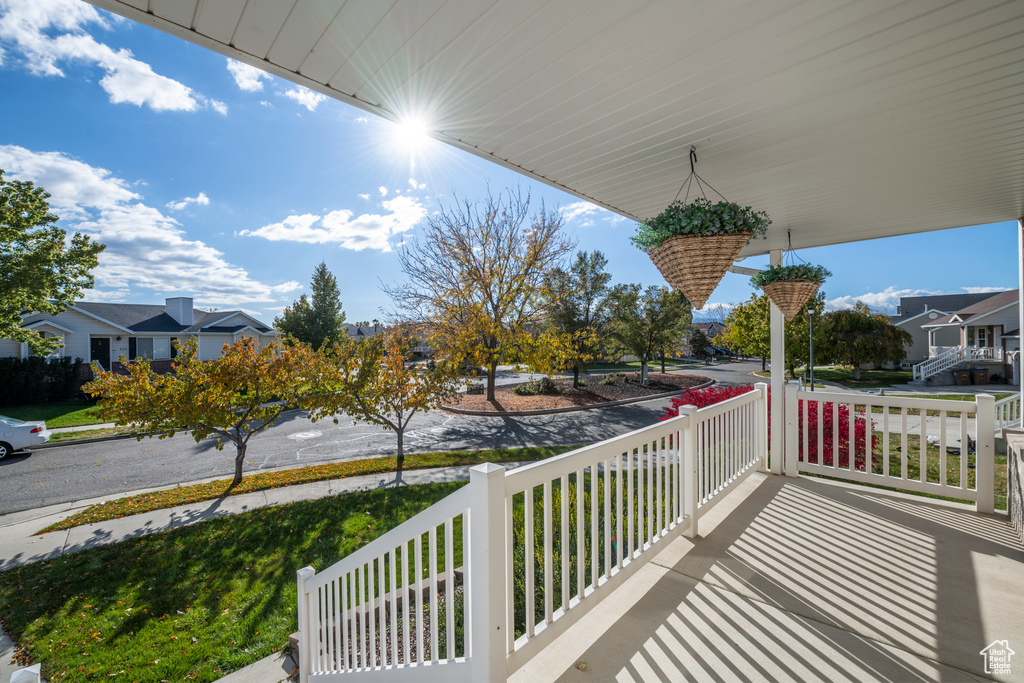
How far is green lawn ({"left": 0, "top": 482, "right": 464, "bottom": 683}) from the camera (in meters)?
2.80

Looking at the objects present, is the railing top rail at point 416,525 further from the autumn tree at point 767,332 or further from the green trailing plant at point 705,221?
the autumn tree at point 767,332

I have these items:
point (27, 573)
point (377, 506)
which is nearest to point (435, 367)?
point (377, 506)

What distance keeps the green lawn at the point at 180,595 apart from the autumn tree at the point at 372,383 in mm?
2046

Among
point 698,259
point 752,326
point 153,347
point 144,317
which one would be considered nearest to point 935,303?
point 752,326

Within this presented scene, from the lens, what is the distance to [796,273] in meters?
3.74

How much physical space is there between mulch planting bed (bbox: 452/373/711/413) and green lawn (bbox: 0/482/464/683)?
5832 millimetres

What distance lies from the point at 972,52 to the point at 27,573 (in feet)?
25.1

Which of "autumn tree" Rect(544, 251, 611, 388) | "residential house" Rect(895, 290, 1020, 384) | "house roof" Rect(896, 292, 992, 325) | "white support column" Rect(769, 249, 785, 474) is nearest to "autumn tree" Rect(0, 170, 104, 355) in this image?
A: "autumn tree" Rect(544, 251, 611, 388)

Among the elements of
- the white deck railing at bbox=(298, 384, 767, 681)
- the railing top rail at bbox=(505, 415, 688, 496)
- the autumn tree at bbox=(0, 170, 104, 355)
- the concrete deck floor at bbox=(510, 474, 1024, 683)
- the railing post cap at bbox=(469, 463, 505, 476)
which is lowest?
the concrete deck floor at bbox=(510, 474, 1024, 683)

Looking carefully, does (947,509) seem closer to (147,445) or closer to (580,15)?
(580,15)

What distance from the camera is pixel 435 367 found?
745cm

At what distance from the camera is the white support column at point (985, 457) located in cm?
309

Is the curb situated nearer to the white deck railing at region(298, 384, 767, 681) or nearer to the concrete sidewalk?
the concrete sidewalk

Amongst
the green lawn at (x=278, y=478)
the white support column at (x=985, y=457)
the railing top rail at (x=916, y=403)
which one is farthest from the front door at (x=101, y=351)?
the white support column at (x=985, y=457)
